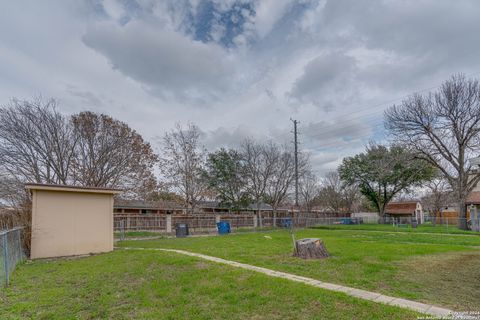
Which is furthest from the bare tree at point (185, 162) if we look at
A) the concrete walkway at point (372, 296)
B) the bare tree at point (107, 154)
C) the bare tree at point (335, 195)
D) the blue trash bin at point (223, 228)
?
the bare tree at point (335, 195)

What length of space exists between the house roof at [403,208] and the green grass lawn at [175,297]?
40.1m

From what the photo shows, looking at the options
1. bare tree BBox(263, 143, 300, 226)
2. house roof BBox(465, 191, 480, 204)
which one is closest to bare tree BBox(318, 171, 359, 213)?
house roof BBox(465, 191, 480, 204)

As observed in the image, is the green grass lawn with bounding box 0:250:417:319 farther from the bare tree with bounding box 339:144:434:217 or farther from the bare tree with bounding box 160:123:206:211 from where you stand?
the bare tree with bounding box 339:144:434:217

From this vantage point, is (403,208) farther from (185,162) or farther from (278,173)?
(185,162)

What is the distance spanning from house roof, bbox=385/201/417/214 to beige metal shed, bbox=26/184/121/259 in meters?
39.7

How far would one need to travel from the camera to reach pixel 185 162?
2553 centimetres

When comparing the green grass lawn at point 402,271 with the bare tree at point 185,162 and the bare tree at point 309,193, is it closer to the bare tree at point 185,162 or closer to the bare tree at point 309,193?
the bare tree at point 185,162

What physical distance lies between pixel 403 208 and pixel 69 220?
42.0m

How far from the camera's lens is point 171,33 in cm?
1136

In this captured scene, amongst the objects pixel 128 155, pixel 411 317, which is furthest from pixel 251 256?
pixel 128 155

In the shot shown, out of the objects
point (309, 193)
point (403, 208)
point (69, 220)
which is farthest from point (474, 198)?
point (69, 220)

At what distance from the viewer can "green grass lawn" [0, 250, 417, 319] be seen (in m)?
3.75

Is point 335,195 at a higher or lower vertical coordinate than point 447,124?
lower

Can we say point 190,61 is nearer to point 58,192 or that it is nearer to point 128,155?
point 58,192
